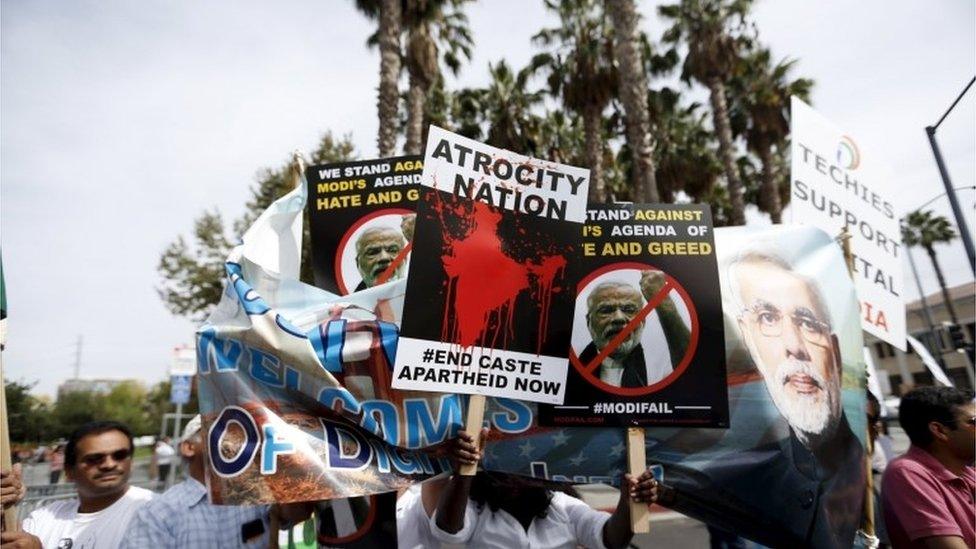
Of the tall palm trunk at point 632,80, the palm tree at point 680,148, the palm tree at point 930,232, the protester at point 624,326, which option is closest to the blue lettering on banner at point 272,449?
the protester at point 624,326

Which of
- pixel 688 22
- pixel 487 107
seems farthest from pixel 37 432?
pixel 688 22

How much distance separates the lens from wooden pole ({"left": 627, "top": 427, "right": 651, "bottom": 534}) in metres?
2.69

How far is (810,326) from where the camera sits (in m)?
2.92

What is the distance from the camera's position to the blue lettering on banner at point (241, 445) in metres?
2.48

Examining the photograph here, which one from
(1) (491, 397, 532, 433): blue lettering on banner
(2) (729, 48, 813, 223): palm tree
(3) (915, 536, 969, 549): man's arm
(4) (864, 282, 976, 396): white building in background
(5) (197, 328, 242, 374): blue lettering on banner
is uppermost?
(2) (729, 48, 813, 223): palm tree

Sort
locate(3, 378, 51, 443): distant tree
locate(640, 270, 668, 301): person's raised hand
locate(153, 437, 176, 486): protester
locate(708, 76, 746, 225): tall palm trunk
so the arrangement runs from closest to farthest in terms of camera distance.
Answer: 1. locate(640, 270, 668, 301): person's raised hand
2. locate(153, 437, 176, 486): protester
3. locate(708, 76, 746, 225): tall palm trunk
4. locate(3, 378, 51, 443): distant tree

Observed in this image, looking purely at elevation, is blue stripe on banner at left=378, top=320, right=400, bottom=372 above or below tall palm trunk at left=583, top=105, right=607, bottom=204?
below

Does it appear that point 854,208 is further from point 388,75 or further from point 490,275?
point 388,75

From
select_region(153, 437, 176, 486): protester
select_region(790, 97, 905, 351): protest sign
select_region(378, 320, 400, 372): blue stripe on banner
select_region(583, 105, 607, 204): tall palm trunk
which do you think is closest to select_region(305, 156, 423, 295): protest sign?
select_region(378, 320, 400, 372): blue stripe on banner

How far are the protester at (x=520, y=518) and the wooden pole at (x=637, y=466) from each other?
0.13ft

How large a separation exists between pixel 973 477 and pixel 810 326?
36.8 inches

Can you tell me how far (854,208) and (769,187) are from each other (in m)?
18.2

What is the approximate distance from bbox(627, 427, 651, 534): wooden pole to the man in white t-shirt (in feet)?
8.29

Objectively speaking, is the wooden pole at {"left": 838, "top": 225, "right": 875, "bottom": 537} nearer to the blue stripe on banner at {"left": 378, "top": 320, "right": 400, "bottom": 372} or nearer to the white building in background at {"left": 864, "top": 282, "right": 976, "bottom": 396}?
the blue stripe on banner at {"left": 378, "top": 320, "right": 400, "bottom": 372}
